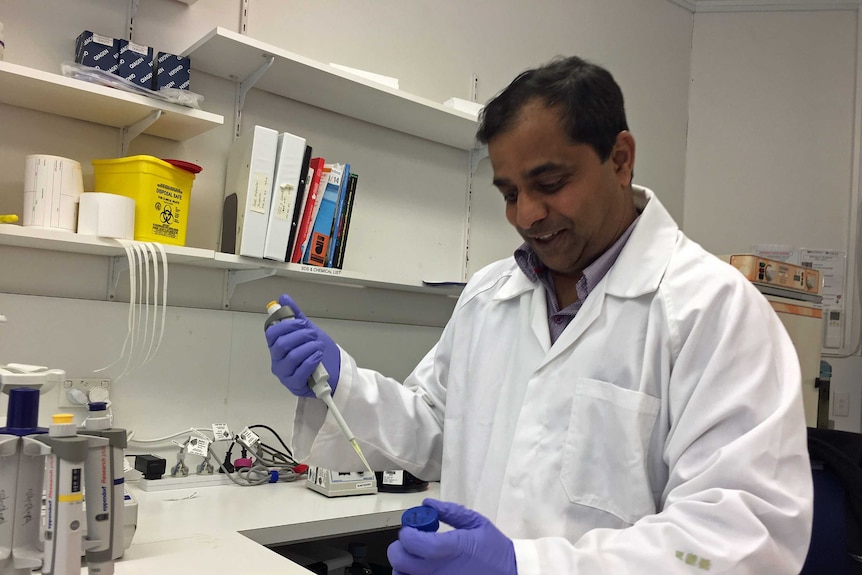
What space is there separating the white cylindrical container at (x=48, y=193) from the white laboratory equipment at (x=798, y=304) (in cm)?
220

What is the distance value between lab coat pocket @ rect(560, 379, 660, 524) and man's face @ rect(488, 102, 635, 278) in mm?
239

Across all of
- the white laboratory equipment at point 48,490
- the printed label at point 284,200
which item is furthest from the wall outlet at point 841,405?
the white laboratory equipment at point 48,490

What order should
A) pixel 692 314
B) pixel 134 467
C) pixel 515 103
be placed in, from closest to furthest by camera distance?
pixel 692 314
pixel 515 103
pixel 134 467

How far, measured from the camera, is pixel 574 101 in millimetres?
1032

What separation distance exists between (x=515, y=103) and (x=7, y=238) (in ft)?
3.93

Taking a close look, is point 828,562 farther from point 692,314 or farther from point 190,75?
point 190,75

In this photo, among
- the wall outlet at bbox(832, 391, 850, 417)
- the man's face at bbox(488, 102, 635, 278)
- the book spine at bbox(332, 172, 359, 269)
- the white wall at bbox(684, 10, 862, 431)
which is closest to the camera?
the man's face at bbox(488, 102, 635, 278)

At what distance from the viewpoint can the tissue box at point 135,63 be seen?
1628 millimetres

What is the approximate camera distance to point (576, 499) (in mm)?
972

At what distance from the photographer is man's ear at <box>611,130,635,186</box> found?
108cm

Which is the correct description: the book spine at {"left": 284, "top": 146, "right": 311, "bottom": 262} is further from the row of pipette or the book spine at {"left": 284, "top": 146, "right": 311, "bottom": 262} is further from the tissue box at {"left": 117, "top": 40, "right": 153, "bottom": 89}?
the row of pipette

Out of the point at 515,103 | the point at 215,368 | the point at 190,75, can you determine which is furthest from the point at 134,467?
the point at 515,103

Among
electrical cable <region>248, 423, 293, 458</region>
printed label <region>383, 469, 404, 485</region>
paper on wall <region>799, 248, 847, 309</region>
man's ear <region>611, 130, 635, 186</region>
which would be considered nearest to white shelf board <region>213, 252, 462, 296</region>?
electrical cable <region>248, 423, 293, 458</region>

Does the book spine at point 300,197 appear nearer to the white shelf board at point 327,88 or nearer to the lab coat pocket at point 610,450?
the white shelf board at point 327,88
